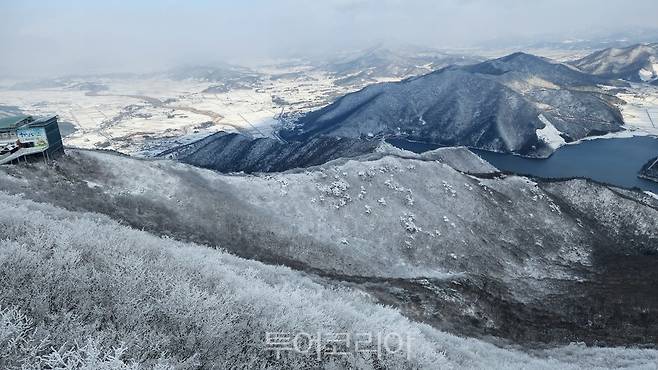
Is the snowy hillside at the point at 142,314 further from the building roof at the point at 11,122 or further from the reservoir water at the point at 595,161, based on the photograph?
the reservoir water at the point at 595,161

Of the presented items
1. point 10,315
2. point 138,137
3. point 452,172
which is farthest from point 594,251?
point 138,137

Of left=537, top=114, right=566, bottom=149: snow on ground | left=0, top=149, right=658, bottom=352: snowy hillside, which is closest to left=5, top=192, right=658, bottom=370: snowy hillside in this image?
left=0, top=149, right=658, bottom=352: snowy hillside

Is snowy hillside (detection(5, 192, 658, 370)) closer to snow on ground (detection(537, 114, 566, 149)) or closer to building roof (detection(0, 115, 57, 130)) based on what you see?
building roof (detection(0, 115, 57, 130))

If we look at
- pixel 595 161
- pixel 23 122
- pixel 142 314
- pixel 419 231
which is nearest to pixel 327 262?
pixel 419 231

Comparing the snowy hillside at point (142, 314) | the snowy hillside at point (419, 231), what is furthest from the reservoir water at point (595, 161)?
the snowy hillside at point (142, 314)

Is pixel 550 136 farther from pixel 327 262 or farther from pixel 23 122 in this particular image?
pixel 23 122

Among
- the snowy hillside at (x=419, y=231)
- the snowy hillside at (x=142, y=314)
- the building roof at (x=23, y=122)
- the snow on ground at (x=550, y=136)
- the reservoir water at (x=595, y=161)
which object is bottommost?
the reservoir water at (x=595, y=161)

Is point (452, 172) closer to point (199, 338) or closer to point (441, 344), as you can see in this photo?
point (441, 344)

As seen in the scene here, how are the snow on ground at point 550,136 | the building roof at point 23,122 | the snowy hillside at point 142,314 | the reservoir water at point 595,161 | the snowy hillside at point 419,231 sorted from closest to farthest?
1. the snowy hillside at point 142,314
2. the snowy hillside at point 419,231
3. the building roof at point 23,122
4. the reservoir water at point 595,161
5. the snow on ground at point 550,136
